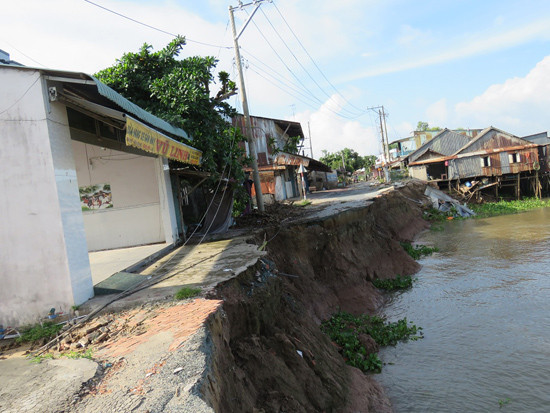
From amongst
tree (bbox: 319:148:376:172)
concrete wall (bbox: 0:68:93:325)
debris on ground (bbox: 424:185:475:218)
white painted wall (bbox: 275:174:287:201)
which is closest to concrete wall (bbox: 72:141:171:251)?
concrete wall (bbox: 0:68:93:325)

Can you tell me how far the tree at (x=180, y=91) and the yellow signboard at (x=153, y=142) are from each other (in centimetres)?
156

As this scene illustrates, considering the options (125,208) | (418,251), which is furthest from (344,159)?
(125,208)

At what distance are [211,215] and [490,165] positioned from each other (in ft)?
100

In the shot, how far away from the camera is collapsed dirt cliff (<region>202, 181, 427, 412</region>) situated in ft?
14.8

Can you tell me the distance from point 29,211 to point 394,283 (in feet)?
34.8

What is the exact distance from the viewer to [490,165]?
34.4m

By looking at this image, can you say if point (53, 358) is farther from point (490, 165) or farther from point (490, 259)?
point (490, 165)

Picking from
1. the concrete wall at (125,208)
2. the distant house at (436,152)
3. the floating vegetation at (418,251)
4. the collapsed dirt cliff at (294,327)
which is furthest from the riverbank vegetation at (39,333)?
the distant house at (436,152)

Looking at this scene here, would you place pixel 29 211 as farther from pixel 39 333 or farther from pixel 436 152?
pixel 436 152

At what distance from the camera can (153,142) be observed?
7902 millimetres

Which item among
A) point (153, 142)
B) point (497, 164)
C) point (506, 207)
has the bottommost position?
point (506, 207)

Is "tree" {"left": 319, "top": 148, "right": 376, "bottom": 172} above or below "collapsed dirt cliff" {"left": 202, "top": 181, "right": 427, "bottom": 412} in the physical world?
above

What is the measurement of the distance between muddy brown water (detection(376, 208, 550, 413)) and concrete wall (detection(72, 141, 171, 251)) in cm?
739

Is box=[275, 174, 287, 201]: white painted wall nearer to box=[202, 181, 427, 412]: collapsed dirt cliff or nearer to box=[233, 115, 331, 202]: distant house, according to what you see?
box=[233, 115, 331, 202]: distant house
